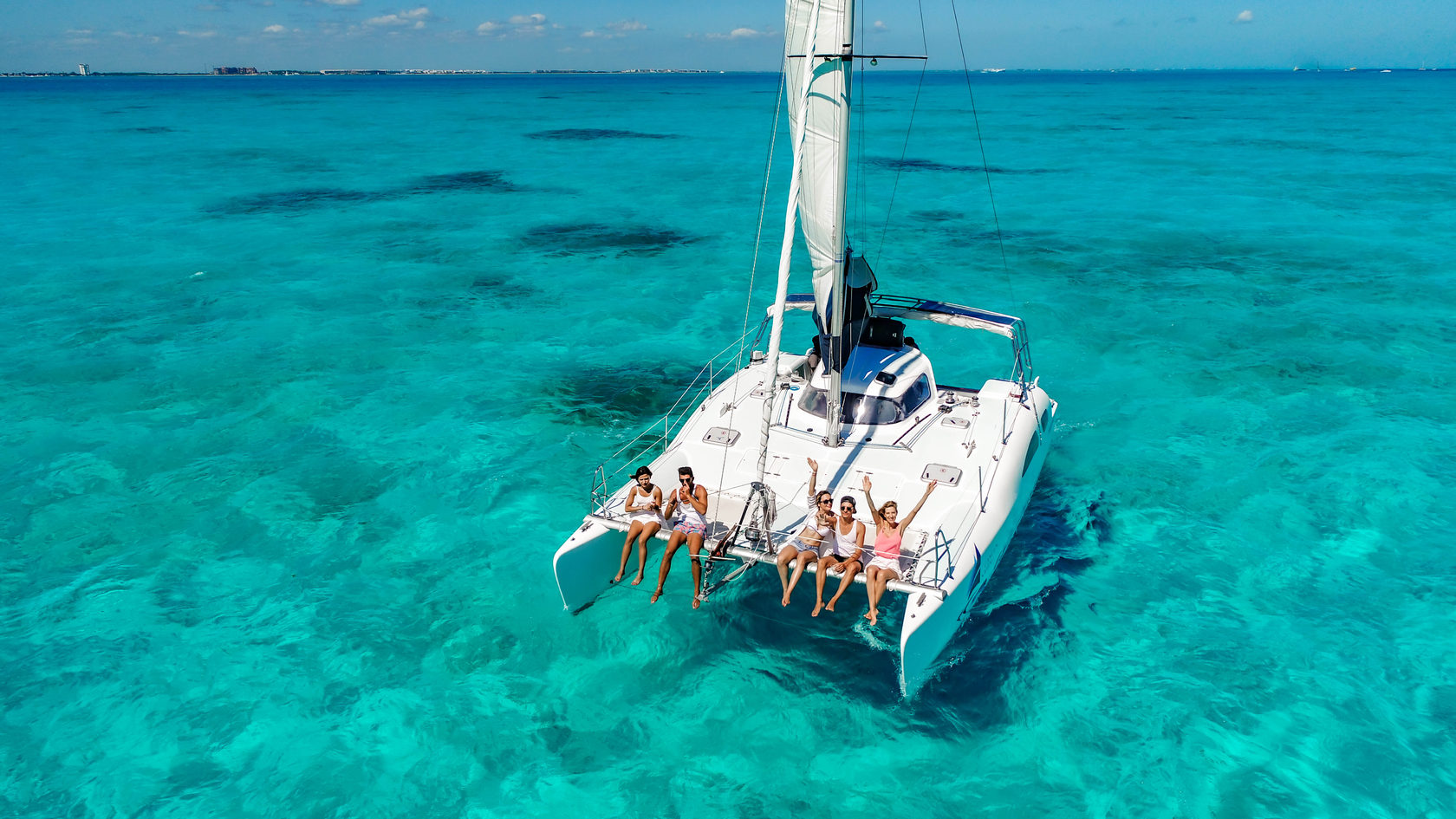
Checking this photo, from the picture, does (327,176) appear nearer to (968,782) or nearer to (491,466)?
(491,466)

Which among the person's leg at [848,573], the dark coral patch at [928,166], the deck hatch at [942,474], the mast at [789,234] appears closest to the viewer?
the person's leg at [848,573]

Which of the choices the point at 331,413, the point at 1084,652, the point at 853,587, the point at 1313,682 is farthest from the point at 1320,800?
the point at 331,413

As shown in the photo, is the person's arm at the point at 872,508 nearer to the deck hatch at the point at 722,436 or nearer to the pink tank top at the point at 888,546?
the pink tank top at the point at 888,546

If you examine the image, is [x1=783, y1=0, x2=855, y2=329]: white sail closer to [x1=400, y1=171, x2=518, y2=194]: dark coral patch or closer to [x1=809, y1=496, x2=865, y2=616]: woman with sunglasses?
[x1=809, y1=496, x2=865, y2=616]: woman with sunglasses

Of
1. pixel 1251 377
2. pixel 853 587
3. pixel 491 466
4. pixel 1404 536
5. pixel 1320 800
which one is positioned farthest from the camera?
pixel 1251 377

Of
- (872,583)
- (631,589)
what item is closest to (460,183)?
(631,589)

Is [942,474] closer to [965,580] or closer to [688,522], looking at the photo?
[965,580]

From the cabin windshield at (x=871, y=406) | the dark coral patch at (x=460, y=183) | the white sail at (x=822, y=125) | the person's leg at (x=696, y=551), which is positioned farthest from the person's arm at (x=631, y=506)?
the dark coral patch at (x=460, y=183)
